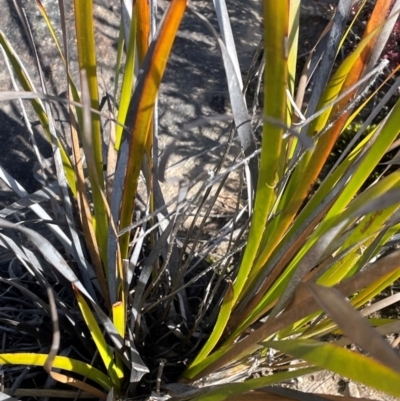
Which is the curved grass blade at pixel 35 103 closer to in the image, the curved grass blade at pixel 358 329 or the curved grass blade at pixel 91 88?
the curved grass blade at pixel 91 88

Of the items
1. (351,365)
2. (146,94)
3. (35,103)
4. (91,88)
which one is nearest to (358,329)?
(351,365)

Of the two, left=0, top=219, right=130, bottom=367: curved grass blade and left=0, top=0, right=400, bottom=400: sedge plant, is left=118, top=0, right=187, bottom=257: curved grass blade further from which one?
left=0, top=219, right=130, bottom=367: curved grass blade

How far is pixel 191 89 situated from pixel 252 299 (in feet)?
2.50

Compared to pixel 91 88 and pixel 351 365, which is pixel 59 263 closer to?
pixel 91 88

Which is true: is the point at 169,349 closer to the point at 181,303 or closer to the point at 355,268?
the point at 181,303

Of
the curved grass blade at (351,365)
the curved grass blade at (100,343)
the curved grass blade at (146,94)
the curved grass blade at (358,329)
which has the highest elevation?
the curved grass blade at (146,94)

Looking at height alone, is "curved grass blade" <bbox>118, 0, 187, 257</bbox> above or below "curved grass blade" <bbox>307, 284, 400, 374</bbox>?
above

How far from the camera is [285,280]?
2.31 feet

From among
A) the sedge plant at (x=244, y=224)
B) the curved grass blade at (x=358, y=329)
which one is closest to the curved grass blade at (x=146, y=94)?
the sedge plant at (x=244, y=224)

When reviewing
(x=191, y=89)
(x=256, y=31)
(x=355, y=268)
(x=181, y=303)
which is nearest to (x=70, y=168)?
(x=181, y=303)

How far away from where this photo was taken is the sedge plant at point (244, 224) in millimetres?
419

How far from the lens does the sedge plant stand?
1.37 ft

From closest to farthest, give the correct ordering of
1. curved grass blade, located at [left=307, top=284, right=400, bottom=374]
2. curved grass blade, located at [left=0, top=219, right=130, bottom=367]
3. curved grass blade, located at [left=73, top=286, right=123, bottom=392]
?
curved grass blade, located at [left=307, top=284, right=400, bottom=374] < curved grass blade, located at [left=0, top=219, right=130, bottom=367] < curved grass blade, located at [left=73, top=286, right=123, bottom=392]

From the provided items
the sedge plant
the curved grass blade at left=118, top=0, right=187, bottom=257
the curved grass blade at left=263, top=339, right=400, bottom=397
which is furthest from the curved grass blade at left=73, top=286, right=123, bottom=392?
the curved grass blade at left=263, top=339, right=400, bottom=397
